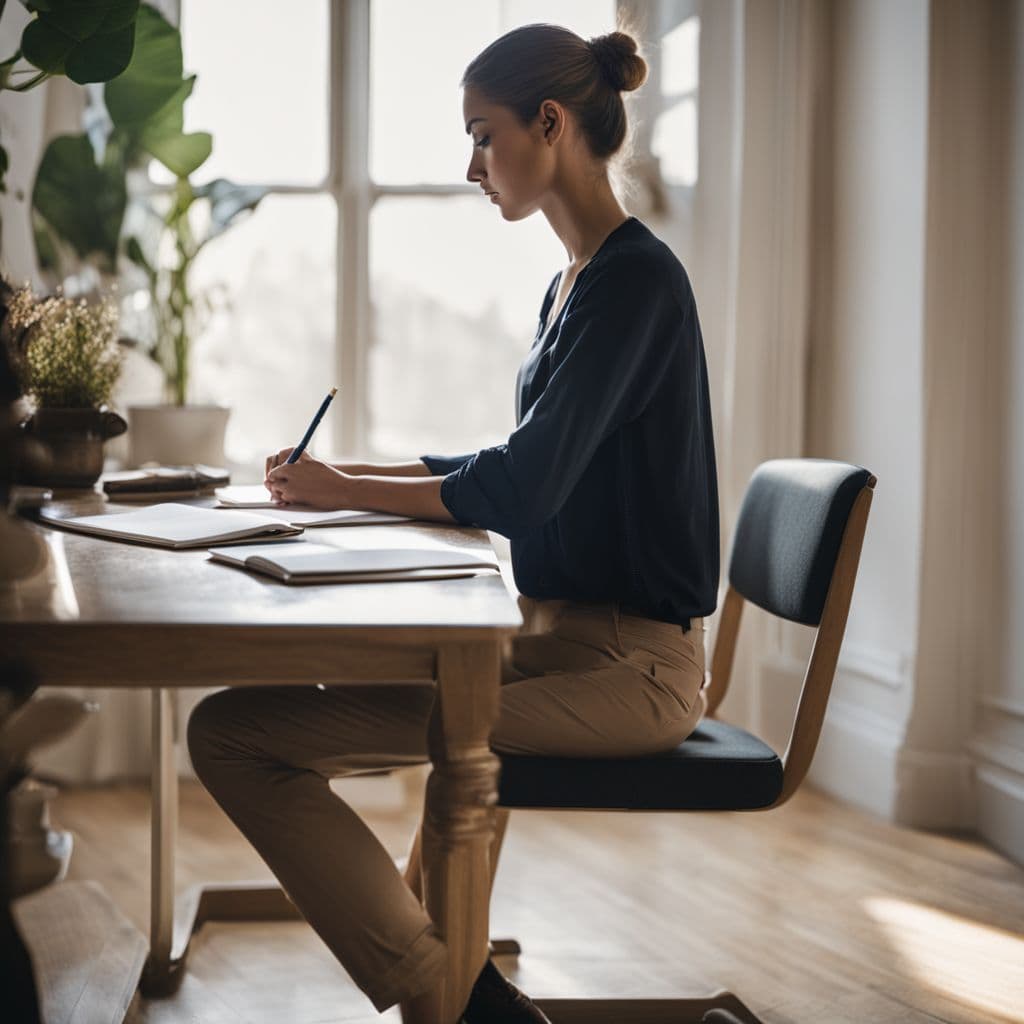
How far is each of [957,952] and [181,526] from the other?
1.55m

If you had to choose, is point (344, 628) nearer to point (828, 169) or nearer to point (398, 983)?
point (398, 983)

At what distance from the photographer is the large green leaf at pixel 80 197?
9.75 feet

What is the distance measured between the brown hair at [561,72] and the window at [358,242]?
1616 millimetres

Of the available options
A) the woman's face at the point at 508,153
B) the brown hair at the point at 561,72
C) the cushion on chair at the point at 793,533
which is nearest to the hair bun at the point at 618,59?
the brown hair at the point at 561,72

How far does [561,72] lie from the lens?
70.9 inches

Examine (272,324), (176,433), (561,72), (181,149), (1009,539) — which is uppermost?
(181,149)

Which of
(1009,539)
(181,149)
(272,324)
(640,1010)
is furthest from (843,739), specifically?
(181,149)

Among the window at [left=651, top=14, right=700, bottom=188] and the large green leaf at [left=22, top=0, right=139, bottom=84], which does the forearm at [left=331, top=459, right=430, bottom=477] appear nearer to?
the large green leaf at [left=22, top=0, right=139, bottom=84]

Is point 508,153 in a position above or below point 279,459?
above

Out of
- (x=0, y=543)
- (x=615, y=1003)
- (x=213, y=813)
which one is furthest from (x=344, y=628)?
(x=213, y=813)

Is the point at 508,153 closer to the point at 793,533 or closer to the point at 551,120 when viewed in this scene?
the point at 551,120

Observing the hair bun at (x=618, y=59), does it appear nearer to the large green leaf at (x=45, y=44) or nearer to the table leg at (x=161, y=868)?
the large green leaf at (x=45, y=44)

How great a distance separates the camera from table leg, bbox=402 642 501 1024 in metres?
1.26

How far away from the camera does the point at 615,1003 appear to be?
1.94 m
